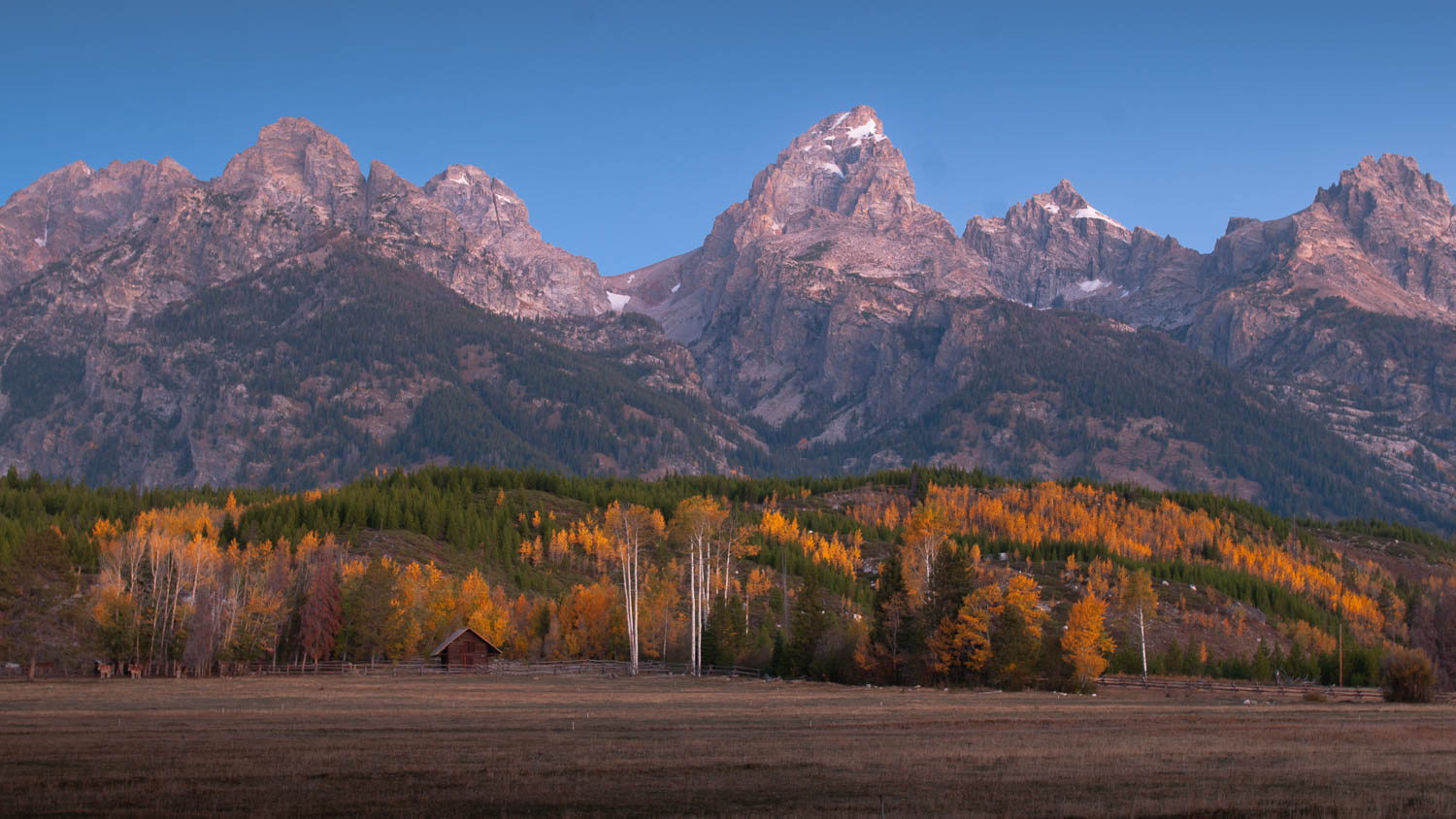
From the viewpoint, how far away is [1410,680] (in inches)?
2778

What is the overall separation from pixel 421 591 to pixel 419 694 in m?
67.8

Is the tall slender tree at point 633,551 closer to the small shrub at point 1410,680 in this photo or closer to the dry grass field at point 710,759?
the dry grass field at point 710,759

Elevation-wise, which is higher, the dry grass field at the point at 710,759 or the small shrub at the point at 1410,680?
the dry grass field at the point at 710,759

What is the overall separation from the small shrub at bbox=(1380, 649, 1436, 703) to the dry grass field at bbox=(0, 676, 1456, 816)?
571 inches

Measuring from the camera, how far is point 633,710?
54.6 m

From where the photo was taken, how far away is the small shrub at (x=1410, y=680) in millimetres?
70438

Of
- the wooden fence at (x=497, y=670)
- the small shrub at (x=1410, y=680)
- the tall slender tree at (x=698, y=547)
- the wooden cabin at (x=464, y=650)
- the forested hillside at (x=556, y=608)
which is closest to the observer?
the small shrub at (x=1410, y=680)

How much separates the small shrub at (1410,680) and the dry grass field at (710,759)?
14.5 metres

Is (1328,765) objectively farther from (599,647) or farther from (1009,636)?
(599,647)

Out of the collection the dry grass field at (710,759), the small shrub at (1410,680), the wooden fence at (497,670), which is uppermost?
the dry grass field at (710,759)

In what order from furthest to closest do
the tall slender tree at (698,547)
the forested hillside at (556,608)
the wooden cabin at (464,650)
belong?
the wooden cabin at (464,650) → the tall slender tree at (698,547) → the forested hillside at (556,608)

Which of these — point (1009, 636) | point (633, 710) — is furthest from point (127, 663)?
point (1009, 636)

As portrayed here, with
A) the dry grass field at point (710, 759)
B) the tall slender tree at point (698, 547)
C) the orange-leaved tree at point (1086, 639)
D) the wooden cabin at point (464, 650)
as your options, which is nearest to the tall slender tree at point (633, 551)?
the tall slender tree at point (698, 547)

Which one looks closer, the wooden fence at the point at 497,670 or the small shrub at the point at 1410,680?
the small shrub at the point at 1410,680
